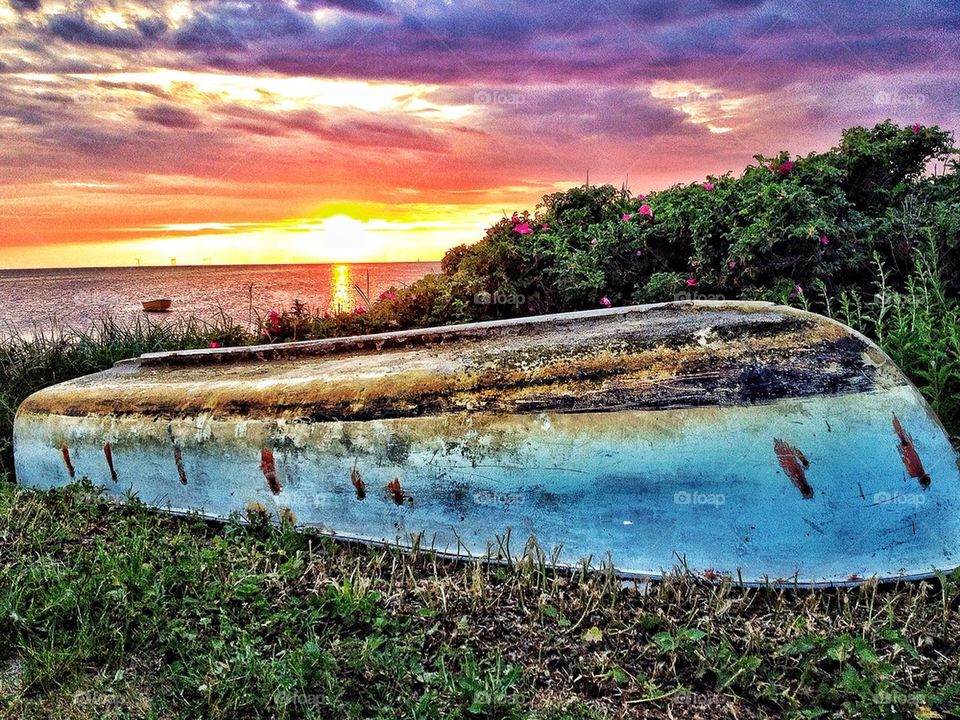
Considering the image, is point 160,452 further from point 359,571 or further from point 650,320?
point 650,320

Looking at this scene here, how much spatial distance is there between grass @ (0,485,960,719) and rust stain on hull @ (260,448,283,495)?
27cm

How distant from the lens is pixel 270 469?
3.27m

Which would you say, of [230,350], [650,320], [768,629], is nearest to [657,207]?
[650,320]

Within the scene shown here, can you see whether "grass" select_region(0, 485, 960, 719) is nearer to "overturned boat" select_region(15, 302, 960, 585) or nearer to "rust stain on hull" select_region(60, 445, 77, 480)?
"overturned boat" select_region(15, 302, 960, 585)

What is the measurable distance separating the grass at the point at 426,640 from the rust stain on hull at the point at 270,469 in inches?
7.4

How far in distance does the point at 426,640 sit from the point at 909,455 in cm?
188

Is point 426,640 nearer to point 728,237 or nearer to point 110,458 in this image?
point 110,458

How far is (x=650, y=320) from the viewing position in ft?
10.8

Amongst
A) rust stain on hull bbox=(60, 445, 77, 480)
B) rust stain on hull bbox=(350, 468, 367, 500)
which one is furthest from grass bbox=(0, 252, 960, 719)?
rust stain on hull bbox=(60, 445, 77, 480)

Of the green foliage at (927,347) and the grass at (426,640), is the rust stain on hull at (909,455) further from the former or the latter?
the green foliage at (927,347)

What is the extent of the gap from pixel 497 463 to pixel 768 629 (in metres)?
1.12

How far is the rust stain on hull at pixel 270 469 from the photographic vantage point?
10.7ft

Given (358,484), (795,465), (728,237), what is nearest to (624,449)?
A: (795,465)

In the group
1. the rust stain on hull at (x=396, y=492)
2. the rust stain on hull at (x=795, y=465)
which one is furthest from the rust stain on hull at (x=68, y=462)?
the rust stain on hull at (x=795, y=465)
